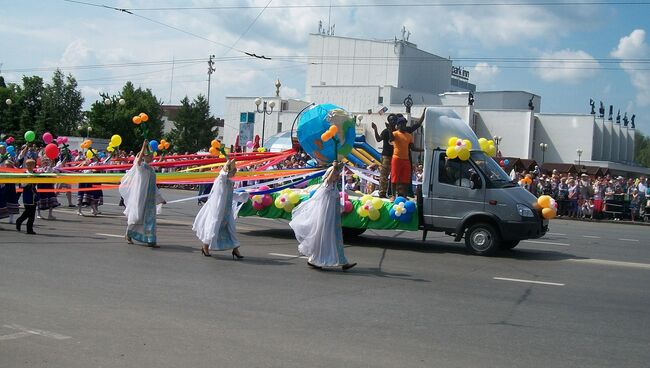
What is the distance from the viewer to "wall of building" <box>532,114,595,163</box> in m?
56.4

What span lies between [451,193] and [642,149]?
449 ft

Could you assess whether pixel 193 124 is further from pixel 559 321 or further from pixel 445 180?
pixel 559 321

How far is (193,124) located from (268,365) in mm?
67446

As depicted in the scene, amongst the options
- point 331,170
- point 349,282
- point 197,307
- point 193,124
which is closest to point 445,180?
point 331,170

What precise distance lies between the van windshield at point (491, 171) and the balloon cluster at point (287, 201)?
407 centimetres

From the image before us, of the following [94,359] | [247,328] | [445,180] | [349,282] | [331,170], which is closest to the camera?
[94,359]

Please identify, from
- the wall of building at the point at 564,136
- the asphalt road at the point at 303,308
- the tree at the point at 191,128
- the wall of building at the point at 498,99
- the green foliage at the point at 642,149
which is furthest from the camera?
the green foliage at the point at 642,149

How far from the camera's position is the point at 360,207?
1445cm

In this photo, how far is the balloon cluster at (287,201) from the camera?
15047 mm

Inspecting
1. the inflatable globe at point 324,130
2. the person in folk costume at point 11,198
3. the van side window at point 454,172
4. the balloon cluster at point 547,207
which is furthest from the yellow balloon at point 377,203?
the person in folk costume at point 11,198

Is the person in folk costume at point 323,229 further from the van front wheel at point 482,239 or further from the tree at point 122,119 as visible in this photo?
the tree at point 122,119

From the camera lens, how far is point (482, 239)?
13.8 metres

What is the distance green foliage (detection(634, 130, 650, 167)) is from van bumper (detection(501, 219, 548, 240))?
116420 mm

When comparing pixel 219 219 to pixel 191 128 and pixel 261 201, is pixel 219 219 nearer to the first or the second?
pixel 261 201
